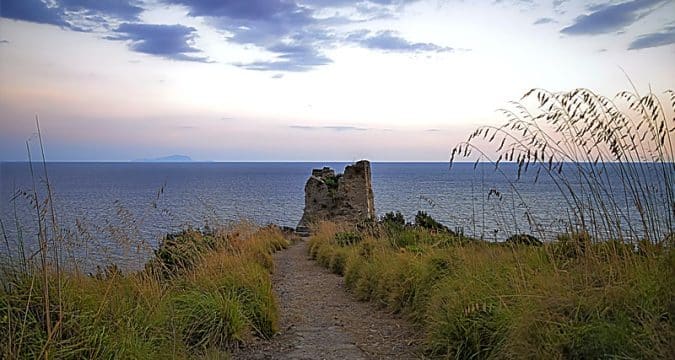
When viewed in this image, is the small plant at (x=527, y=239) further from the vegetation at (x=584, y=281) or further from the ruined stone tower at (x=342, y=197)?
the ruined stone tower at (x=342, y=197)

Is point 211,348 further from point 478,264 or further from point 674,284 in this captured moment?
point 674,284

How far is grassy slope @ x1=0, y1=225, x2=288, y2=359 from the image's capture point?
3861 millimetres

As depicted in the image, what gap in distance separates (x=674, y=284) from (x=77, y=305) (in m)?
4.10

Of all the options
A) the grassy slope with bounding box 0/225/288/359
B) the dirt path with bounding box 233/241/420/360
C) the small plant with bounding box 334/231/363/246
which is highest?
the grassy slope with bounding box 0/225/288/359

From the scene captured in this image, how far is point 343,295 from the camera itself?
29.1 ft

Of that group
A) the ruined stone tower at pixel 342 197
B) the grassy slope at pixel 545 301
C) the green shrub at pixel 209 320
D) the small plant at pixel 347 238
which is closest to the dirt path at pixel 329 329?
the green shrub at pixel 209 320

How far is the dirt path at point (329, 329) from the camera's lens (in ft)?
18.1

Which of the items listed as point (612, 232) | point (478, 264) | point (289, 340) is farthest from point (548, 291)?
point (289, 340)

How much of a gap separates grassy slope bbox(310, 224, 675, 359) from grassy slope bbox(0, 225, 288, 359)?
6.24 ft

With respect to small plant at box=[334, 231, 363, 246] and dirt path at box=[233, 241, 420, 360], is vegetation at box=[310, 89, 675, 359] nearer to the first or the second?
dirt path at box=[233, 241, 420, 360]

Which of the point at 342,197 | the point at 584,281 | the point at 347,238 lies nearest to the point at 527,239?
the point at 584,281

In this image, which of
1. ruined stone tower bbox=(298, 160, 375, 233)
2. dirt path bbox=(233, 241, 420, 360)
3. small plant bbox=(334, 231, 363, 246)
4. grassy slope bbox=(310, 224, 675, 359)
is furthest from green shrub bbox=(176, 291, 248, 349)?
ruined stone tower bbox=(298, 160, 375, 233)

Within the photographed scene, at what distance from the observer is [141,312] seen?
4914mm

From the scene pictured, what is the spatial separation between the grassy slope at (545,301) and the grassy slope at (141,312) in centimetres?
190
